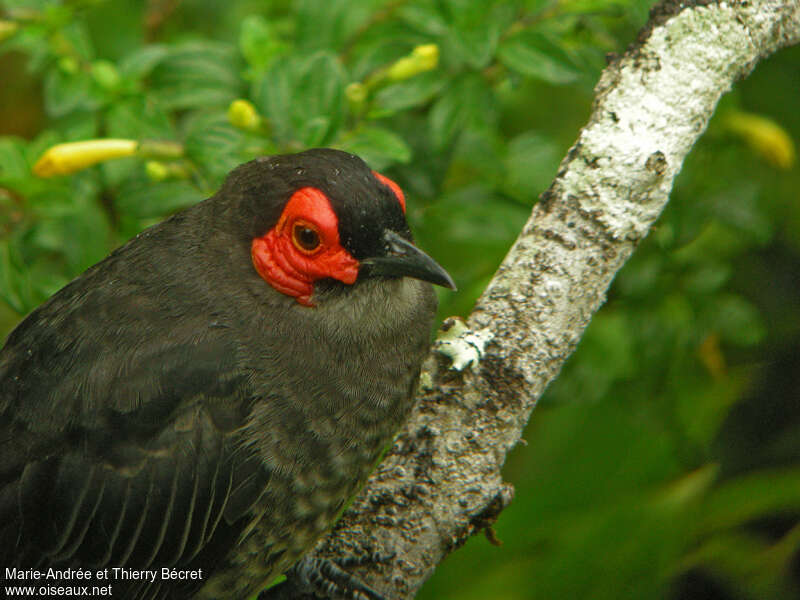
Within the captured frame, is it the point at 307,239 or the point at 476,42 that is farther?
the point at 476,42

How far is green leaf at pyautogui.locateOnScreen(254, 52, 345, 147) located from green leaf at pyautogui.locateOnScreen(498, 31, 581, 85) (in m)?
0.44

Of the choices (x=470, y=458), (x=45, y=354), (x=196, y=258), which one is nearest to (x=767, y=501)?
(x=470, y=458)

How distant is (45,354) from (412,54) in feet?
3.91

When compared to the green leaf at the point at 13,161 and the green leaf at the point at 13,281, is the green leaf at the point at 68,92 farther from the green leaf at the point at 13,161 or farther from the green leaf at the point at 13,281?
the green leaf at the point at 13,281

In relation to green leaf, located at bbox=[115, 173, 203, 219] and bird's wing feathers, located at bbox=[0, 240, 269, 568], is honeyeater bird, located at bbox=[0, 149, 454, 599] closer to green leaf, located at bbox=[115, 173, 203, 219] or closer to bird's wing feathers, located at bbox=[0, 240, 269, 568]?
bird's wing feathers, located at bbox=[0, 240, 269, 568]

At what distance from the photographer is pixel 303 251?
89.3 inches

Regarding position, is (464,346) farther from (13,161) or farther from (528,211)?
(13,161)

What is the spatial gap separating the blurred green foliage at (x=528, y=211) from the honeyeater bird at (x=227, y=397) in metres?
0.26

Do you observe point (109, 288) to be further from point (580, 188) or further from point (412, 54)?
point (580, 188)

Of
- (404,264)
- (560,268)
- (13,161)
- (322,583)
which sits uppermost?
(560,268)

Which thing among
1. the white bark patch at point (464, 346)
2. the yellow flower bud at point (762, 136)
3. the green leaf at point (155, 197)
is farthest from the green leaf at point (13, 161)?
the yellow flower bud at point (762, 136)

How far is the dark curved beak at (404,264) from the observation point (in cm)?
223

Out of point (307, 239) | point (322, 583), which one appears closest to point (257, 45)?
point (307, 239)

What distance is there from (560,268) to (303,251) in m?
0.60
